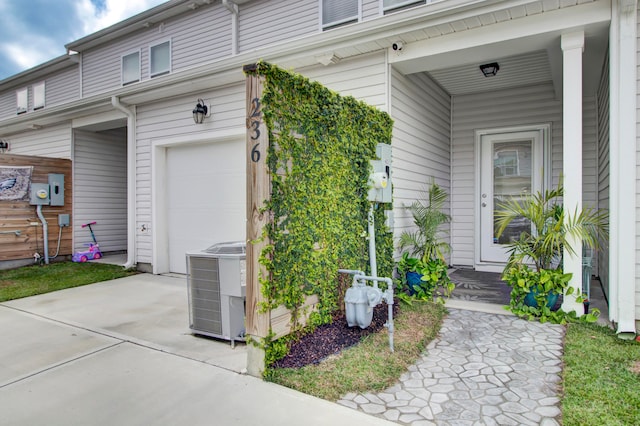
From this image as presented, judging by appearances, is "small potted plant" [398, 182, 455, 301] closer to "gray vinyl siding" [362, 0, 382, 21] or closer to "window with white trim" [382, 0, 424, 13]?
"window with white trim" [382, 0, 424, 13]

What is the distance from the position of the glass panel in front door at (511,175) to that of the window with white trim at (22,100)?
12.6m

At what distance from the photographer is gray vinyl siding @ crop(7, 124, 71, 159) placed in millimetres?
7969

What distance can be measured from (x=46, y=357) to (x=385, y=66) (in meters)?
4.22

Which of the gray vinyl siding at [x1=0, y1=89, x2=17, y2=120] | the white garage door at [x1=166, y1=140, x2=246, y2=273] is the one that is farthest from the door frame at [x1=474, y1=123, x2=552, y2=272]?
the gray vinyl siding at [x1=0, y1=89, x2=17, y2=120]

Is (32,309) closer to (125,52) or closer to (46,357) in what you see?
(46,357)

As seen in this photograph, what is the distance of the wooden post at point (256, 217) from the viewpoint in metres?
2.64

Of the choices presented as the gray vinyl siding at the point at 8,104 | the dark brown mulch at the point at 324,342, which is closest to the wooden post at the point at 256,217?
the dark brown mulch at the point at 324,342

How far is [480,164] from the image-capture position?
245 inches

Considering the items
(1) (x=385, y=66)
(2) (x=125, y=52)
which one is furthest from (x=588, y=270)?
(2) (x=125, y=52)

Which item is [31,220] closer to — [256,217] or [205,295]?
[205,295]

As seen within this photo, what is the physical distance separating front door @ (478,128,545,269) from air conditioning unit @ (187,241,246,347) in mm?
4248

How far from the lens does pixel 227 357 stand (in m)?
3.01

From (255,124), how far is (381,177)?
1.55m

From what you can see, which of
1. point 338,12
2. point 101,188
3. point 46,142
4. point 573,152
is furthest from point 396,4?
point 46,142
